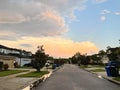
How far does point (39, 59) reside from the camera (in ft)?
171

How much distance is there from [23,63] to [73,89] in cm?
8156

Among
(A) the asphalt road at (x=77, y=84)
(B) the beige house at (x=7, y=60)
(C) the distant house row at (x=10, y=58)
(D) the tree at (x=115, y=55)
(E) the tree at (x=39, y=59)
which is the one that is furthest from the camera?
(C) the distant house row at (x=10, y=58)

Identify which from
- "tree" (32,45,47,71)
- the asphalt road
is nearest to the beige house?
"tree" (32,45,47,71)

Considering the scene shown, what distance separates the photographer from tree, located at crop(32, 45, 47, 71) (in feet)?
169

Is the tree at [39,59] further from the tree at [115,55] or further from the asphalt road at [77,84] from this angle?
the asphalt road at [77,84]

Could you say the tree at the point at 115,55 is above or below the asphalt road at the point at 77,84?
above

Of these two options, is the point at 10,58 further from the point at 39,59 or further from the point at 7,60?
the point at 39,59

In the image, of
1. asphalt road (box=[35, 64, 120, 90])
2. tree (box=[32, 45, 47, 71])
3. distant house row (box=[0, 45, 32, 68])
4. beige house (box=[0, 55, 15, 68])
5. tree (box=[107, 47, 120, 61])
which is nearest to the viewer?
asphalt road (box=[35, 64, 120, 90])

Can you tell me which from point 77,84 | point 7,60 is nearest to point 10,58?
point 7,60

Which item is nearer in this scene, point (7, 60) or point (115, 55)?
point (115, 55)

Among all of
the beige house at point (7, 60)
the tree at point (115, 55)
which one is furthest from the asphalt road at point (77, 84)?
the beige house at point (7, 60)

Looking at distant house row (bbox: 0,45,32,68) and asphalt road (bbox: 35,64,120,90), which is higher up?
distant house row (bbox: 0,45,32,68)

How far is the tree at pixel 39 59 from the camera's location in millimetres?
51466

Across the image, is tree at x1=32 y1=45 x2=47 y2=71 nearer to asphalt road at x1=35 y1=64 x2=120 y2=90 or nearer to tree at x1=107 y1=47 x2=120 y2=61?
tree at x1=107 y1=47 x2=120 y2=61
